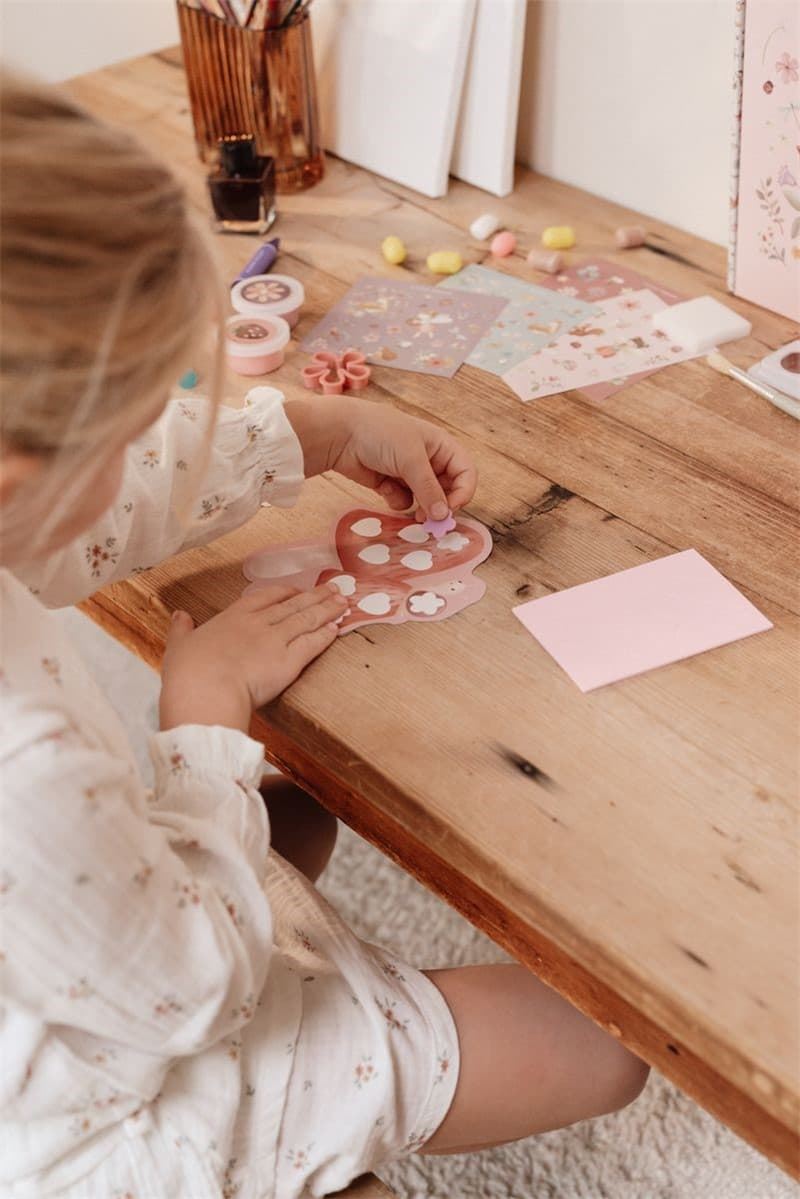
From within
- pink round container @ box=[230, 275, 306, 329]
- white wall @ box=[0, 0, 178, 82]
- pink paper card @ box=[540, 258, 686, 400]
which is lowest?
pink paper card @ box=[540, 258, 686, 400]

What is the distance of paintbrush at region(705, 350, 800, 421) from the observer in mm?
958

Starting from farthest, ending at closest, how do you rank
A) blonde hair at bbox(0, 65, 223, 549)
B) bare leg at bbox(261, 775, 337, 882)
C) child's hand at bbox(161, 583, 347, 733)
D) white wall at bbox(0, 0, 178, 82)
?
white wall at bbox(0, 0, 178, 82), bare leg at bbox(261, 775, 337, 882), child's hand at bbox(161, 583, 347, 733), blonde hair at bbox(0, 65, 223, 549)

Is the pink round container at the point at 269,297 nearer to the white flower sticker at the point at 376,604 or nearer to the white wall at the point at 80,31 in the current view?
the white flower sticker at the point at 376,604

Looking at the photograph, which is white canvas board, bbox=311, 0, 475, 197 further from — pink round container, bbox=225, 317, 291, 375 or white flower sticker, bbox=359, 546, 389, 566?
white flower sticker, bbox=359, 546, 389, 566

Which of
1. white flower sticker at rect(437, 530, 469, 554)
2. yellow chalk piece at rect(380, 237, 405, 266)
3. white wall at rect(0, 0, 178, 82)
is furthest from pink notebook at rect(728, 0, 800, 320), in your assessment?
white wall at rect(0, 0, 178, 82)

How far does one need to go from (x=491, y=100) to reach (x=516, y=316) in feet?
0.86

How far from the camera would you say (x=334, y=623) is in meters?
0.80

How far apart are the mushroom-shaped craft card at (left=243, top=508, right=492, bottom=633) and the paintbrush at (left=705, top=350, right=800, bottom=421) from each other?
0.91ft

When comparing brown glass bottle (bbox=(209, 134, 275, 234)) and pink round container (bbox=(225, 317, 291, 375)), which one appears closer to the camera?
pink round container (bbox=(225, 317, 291, 375))

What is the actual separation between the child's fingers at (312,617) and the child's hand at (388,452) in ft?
0.36

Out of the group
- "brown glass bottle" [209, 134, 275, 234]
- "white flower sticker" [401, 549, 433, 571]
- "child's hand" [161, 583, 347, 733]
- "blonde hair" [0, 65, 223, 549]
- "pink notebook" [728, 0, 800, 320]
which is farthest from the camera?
"brown glass bottle" [209, 134, 275, 234]

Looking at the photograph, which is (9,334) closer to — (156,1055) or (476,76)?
(156,1055)

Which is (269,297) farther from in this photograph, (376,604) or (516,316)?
(376,604)

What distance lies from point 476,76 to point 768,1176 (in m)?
1.08
